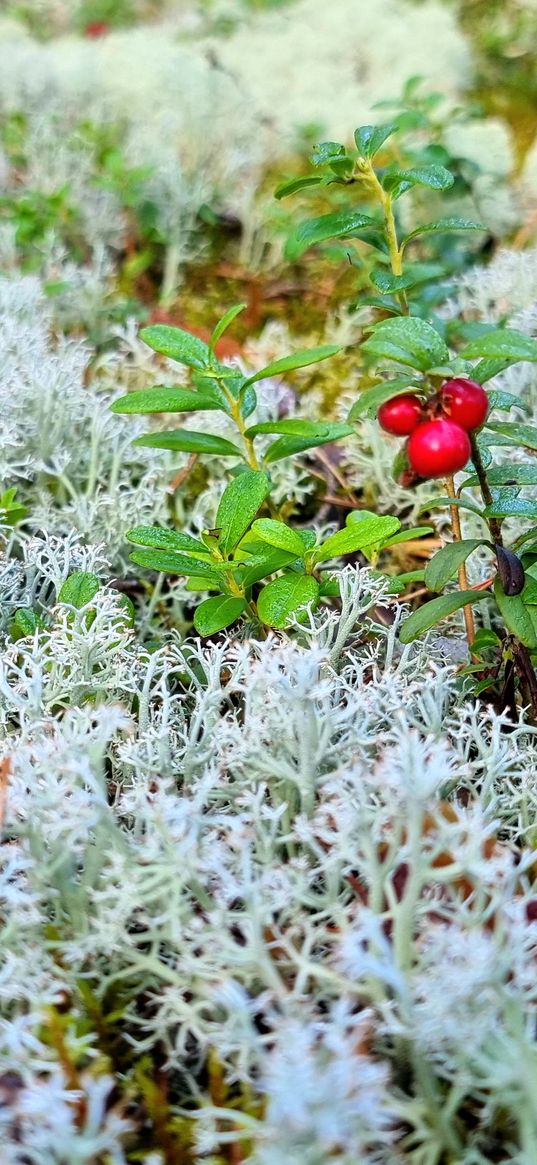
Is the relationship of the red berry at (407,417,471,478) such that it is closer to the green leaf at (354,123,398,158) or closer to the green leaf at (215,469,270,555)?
the green leaf at (215,469,270,555)

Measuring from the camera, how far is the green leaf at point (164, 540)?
105 cm

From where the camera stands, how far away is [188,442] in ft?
3.71

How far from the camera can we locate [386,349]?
87 centimetres

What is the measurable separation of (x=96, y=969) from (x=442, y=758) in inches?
14.0

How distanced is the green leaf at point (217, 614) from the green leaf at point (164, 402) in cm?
23

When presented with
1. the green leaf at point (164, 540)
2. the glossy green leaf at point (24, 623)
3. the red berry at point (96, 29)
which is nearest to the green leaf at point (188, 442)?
the green leaf at point (164, 540)

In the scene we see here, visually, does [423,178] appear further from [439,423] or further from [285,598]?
[285,598]

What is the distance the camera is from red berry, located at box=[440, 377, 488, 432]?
860mm

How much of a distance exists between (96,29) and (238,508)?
4570 mm

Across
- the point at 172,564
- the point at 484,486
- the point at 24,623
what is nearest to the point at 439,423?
the point at 484,486

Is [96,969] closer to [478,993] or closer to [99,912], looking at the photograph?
[99,912]

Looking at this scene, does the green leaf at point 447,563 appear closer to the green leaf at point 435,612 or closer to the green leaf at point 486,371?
the green leaf at point 435,612

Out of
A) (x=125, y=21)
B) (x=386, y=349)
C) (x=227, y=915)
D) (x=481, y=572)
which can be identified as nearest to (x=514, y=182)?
(x=481, y=572)

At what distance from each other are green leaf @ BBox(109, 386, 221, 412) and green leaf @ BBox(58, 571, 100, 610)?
23 centimetres
